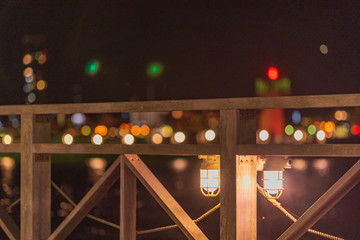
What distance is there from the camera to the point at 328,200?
2.09 m

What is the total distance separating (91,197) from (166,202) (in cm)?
43

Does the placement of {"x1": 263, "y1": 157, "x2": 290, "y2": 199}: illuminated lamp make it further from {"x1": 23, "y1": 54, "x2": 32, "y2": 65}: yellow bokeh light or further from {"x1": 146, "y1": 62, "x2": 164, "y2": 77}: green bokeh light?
{"x1": 23, "y1": 54, "x2": 32, "y2": 65}: yellow bokeh light

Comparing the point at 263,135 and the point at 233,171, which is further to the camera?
the point at 263,135

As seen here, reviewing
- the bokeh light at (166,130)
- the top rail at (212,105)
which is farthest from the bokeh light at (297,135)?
the bokeh light at (166,130)

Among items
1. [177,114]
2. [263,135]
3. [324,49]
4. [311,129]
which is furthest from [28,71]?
[263,135]

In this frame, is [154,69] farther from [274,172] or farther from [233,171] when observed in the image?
[233,171]

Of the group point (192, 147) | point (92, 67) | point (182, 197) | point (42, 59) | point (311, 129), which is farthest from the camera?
point (42, 59)

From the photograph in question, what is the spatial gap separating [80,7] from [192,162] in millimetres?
2958

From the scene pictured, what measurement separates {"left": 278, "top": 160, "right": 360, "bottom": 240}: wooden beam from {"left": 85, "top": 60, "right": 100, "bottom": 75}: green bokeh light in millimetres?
5682

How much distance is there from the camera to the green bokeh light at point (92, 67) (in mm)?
7480

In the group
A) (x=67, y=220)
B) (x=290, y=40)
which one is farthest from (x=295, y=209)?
(x=67, y=220)

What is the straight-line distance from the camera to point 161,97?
7.05 metres

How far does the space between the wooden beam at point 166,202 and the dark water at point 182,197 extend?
237cm

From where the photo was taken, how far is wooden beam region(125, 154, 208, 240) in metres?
→ 2.36
